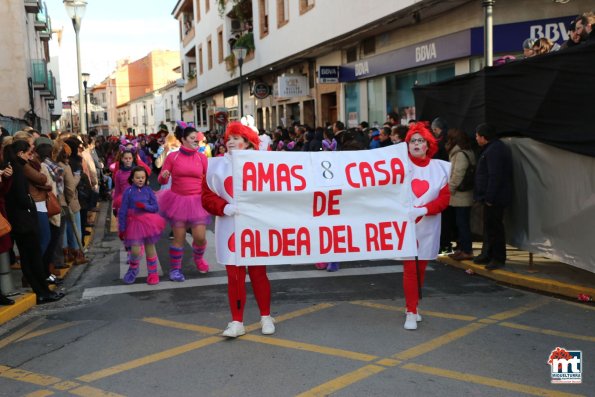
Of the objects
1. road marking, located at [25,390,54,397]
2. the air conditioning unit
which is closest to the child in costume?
road marking, located at [25,390,54,397]

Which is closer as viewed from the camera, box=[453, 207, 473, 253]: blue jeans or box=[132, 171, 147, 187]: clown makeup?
box=[132, 171, 147, 187]: clown makeup

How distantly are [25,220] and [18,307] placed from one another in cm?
94

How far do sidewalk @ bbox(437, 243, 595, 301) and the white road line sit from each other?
2.36 feet

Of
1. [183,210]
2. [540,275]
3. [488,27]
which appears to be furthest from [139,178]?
[488,27]

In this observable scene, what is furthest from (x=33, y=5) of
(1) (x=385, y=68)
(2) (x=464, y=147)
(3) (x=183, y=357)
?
(3) (x=183, y=357)

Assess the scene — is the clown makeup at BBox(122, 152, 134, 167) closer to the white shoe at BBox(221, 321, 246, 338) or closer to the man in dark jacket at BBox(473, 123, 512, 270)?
the white shoe at BBox(221, 321, 246, 338)

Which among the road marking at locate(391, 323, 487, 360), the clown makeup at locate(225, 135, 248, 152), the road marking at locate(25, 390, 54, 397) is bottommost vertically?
the road marking at locate(25, 390, 54, 397)

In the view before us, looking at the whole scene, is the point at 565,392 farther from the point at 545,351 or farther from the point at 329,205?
the point at 329,205

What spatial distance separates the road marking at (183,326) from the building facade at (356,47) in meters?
8.95

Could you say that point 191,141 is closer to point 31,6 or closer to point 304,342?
point 304,342

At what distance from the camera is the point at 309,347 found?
527 cm

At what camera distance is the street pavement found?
4465 millimetres

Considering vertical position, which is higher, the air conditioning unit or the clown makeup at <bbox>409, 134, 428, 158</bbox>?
the air conditioning unit

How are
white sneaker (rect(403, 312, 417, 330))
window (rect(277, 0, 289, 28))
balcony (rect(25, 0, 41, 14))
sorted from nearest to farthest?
1. white sneaker (rect(403, 312, 417, 330))
2. window (rect(277, 0, 289, 28))
3. balcony (rect(25, 0, 41, 14))
